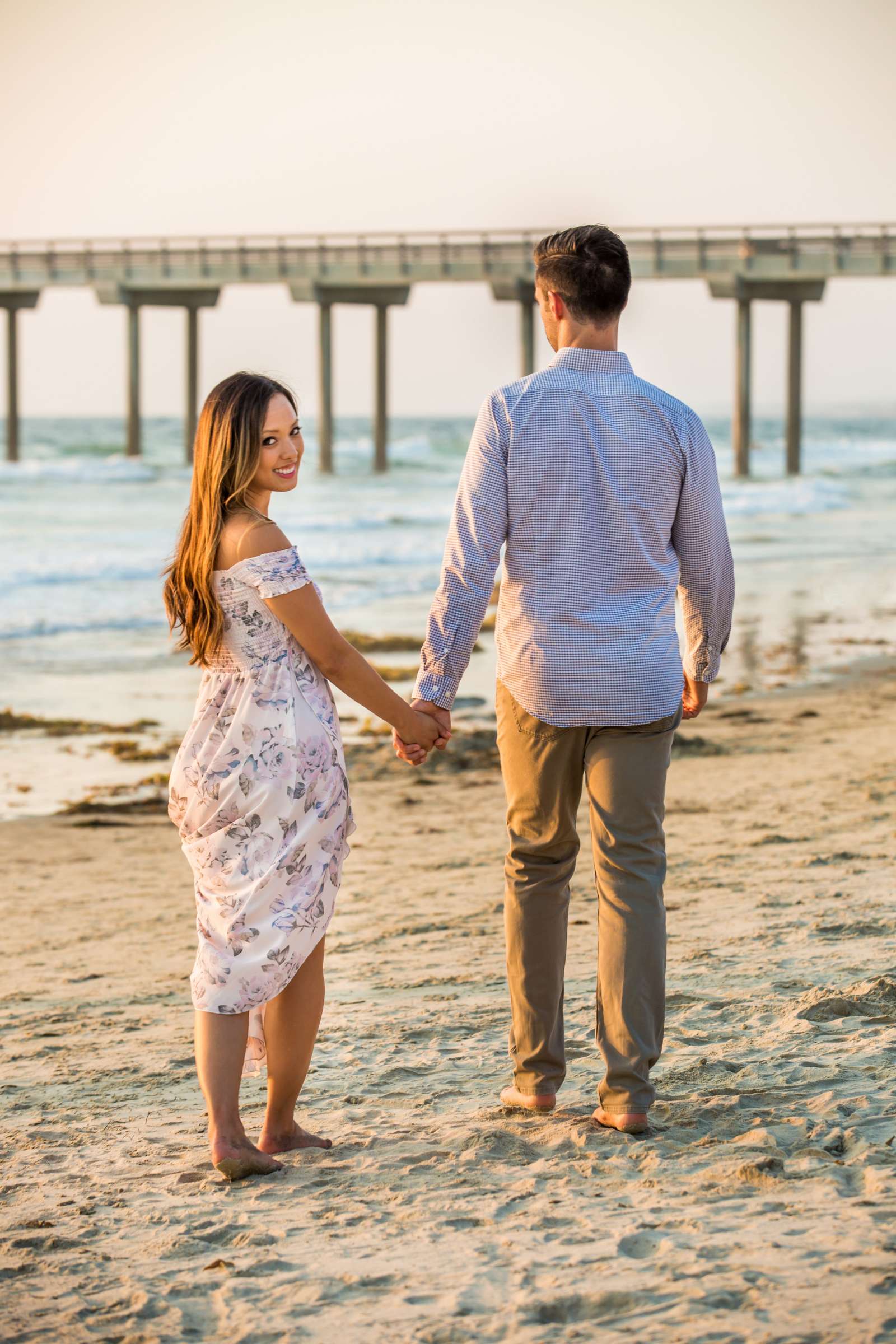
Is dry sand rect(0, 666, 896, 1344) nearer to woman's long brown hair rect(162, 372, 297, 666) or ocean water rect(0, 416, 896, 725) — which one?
woman's long brown hair rect(162, 372, 297, 666)

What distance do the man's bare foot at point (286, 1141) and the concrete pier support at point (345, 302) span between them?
26.6 meters

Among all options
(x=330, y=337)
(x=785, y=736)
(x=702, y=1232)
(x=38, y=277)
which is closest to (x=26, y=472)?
(x=38, y=277)

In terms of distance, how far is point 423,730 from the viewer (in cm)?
297

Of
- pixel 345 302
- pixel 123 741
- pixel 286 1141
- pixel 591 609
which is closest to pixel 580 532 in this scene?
pixel 591 609

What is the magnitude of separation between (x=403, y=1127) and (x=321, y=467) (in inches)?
1158

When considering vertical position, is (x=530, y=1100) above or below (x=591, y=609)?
below

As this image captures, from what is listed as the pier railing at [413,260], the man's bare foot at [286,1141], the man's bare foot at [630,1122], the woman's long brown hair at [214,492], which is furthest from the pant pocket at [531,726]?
the pier railing at [413,260]

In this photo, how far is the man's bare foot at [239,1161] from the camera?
2.79m

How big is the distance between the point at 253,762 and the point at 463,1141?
827 mm

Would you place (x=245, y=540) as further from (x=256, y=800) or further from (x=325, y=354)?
(x=325, y=354)

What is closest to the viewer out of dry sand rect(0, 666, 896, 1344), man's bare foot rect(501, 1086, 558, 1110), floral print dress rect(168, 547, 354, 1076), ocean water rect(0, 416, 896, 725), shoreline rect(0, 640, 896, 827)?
dry sand rect(0, 666, 896, 1344)

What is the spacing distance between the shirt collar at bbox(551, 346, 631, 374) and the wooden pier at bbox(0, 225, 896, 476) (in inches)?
941

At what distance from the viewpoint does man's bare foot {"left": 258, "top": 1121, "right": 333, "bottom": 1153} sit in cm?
292

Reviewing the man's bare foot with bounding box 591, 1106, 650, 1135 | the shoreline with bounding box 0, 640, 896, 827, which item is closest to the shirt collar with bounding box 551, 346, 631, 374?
the man's bare foot with bounding box 591, 1106, 650, 1135
